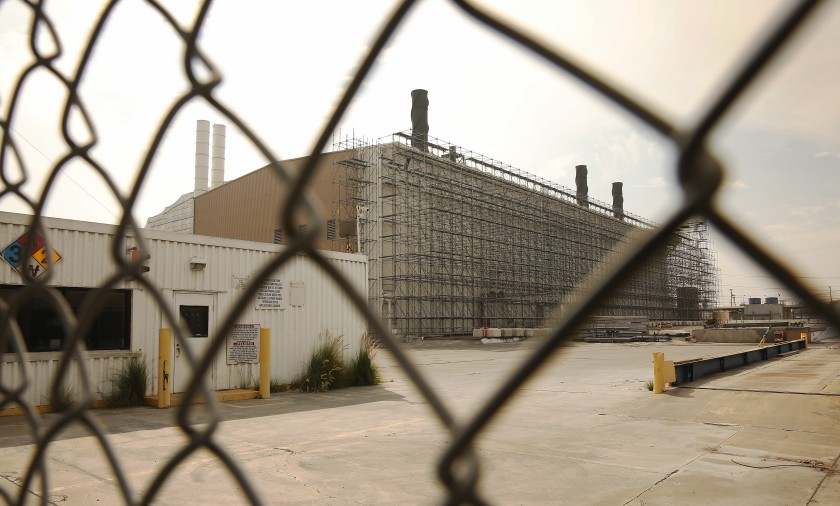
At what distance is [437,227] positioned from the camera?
35.2 metres

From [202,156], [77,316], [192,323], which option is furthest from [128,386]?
[202,156]

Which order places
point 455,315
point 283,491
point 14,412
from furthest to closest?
point 455,315
point 14,412
point 283,491

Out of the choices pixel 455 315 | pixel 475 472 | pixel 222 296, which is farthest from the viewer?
pixel 455 315

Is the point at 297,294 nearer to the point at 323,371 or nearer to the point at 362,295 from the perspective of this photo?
the point at 323,371

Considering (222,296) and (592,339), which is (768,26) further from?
(592,339)

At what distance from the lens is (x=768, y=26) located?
0.41 meters

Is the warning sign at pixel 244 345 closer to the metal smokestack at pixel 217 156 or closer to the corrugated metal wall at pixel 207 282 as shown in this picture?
the corrugated metal wall at pixel 207 282

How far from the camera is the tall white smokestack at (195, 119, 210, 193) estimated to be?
39.7 m

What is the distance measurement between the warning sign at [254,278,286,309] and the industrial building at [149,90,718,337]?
16711 millimetres

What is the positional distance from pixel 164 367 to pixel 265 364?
1869 millimetres

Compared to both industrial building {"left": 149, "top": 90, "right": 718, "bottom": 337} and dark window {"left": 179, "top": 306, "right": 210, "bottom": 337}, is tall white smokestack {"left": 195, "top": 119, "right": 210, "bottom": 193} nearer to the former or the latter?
industrial building {"left": 149, "top": 90, "right": 718, "bottom": 337}

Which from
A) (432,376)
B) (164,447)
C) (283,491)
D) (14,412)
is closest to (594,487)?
(283,491)

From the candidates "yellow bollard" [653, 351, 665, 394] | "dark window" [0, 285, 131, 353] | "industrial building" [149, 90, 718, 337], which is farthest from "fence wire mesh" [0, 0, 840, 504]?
"industrial building" [149, 90, 718, 337]

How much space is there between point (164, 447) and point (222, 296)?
5175mm
